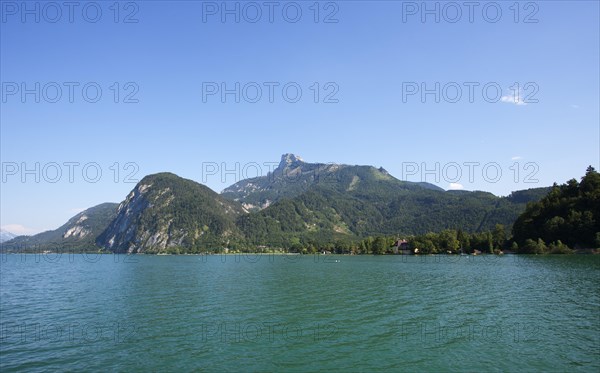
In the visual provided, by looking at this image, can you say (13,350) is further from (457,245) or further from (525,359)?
(457,245)

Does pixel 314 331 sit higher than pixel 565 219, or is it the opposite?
pixel 565 219

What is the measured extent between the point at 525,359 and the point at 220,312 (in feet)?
101

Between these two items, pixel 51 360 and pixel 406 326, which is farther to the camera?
pixel 406 326

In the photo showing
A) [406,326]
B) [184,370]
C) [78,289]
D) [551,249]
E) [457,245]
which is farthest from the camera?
[457,245]

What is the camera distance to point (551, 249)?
145m

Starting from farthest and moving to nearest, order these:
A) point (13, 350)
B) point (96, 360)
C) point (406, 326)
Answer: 1. point (406, 326)
2. point (13, 350)
3. point (96, 360)

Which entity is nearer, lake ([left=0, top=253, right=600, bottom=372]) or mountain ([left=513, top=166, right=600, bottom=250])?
lake ([left=0, top=253, right=600, bottom=372])

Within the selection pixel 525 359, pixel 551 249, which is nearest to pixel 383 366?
pixel 525 359

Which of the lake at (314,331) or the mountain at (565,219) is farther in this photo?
the mountain at (565,219)

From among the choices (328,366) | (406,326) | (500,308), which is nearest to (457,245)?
(500,308)

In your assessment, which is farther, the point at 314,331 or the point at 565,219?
the point at 565,219

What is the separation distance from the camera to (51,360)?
26219 millimetres

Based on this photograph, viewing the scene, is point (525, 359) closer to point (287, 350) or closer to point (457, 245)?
point (287, 350)

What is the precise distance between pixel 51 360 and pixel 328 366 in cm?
1987
